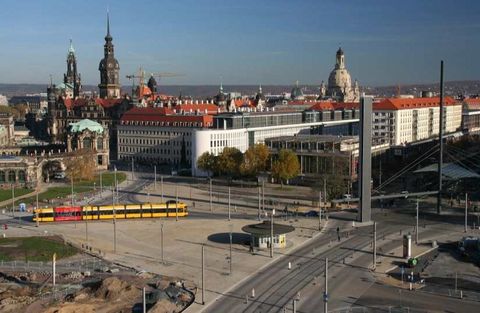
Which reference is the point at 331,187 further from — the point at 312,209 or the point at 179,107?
the point at 179,107

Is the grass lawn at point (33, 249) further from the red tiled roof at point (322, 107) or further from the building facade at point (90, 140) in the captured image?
the red tiled roof at point (322, 107)

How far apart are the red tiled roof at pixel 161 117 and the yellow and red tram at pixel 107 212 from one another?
55.5 metres

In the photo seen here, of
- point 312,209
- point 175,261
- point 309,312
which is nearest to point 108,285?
point 175,261

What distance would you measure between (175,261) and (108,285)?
11711mm

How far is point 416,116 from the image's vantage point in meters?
177

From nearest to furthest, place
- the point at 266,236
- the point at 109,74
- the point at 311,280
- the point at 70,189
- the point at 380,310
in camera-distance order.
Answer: the point at 380,310
the point at 311,280
the point at 266,236
the point at 70,189
the point at 109,74

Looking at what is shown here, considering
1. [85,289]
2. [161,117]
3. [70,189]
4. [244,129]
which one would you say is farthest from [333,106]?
[85,289]

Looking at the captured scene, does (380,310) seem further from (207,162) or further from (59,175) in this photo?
(59,175)

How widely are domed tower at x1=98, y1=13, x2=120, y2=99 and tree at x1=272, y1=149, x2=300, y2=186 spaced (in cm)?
9906

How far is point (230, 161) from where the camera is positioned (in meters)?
114

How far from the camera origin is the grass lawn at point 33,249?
6438 cm

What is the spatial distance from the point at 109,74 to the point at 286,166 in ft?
342

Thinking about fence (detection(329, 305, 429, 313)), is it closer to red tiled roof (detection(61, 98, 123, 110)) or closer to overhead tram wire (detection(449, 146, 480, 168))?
overhead tram wire (detection(449, 146, 480, 168))

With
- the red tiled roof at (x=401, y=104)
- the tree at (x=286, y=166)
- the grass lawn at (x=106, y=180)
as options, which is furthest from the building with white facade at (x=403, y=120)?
the grass lawn at (x=106, y=180)
